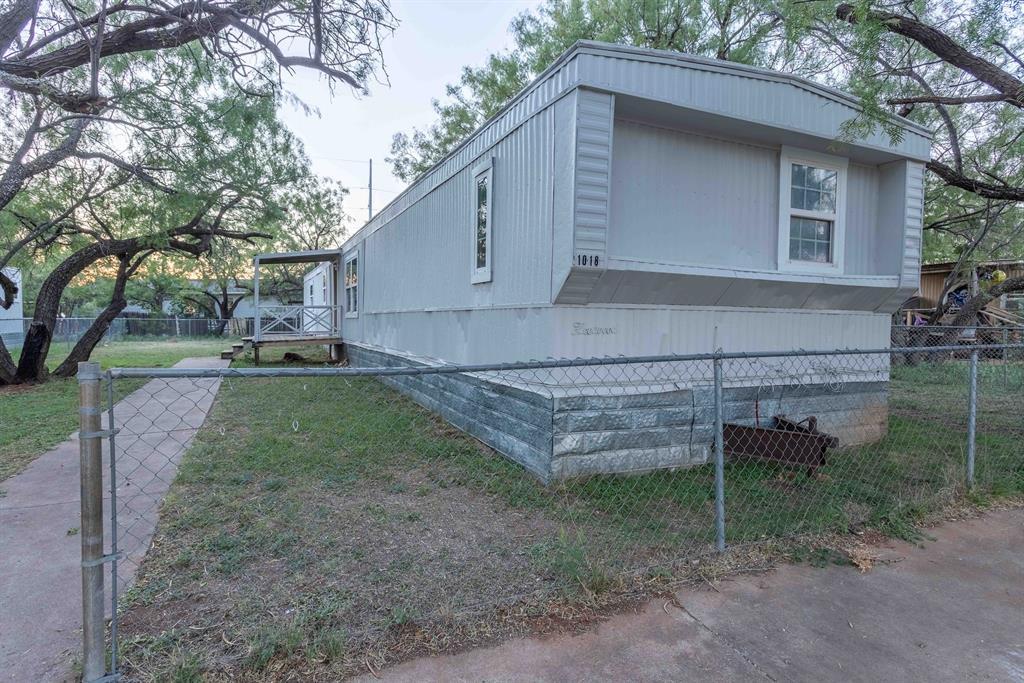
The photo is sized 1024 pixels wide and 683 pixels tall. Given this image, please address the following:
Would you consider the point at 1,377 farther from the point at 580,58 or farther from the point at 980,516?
the point at 980,516

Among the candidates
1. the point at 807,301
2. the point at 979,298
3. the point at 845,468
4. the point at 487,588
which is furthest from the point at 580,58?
the point at 979,298

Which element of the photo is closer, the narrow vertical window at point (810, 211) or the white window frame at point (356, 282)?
the narrow vertical window at point (810, 211)

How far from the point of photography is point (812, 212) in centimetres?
548

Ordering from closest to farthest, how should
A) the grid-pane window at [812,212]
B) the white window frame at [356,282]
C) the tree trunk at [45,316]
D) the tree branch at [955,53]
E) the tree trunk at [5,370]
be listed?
the tree branch at [955,53], the grid-pane window at [812,212], the tree trunk at [5,370], the tree trunk at [45,316], the white window frame at [356,282]

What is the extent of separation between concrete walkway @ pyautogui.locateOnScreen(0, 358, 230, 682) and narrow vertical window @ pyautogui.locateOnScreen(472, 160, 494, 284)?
282 cm

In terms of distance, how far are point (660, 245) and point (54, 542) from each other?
16.0 feet

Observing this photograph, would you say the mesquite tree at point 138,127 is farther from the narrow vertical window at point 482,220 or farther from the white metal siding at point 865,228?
the white metal siding at point 865,228

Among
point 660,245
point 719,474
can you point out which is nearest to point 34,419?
point 660,245

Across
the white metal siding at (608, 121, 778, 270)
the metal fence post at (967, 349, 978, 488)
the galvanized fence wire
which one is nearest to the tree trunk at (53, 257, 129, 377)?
the galvanized fence wire

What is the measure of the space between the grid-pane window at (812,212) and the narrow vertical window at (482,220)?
3001mm

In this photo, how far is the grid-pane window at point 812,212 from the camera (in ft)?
17.8

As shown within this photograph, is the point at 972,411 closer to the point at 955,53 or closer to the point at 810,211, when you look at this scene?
the point at 810,211

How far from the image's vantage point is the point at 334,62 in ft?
24.0

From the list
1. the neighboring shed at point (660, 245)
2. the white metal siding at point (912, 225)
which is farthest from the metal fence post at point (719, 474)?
the white metal siding at point (912, 225)
